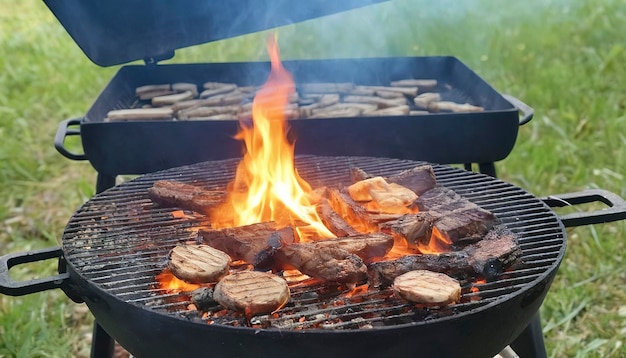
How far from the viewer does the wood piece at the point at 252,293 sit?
4.92ft

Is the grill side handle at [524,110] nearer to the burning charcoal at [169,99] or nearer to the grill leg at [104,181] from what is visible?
the burning charcoal at [169,99]

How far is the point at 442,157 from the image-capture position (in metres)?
2.85

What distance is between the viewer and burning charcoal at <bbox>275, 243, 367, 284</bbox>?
5.33ft

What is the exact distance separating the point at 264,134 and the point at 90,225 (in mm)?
841

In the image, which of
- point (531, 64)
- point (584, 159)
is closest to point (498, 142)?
point (584, 159)

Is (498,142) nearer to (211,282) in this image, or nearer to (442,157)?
(442,157)

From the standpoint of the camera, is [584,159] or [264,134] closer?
[264,134]

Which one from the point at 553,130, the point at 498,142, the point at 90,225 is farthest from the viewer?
the point at 553,130

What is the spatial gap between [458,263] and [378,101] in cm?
176

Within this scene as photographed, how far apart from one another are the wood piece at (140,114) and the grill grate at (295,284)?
2.20 ft

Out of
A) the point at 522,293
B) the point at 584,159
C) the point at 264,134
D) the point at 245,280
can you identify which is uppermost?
the point at 264,134

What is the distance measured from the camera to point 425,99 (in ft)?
10.7

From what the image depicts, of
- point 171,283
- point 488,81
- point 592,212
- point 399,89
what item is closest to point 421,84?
point 399,89

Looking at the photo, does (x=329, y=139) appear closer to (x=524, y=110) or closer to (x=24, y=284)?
(x=524, y=110)
